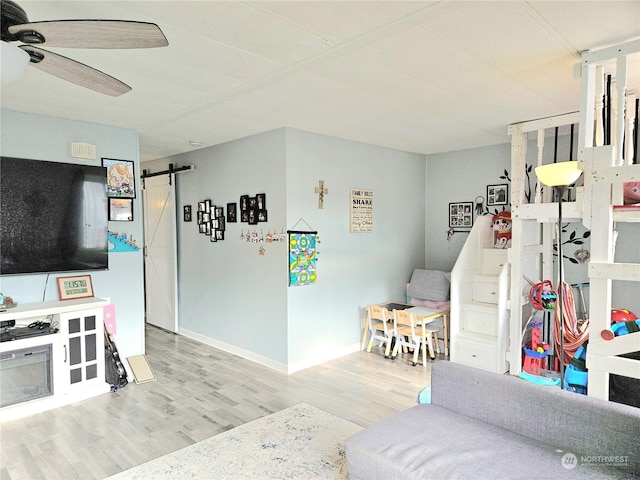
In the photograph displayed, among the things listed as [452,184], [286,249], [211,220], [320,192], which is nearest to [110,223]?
[211,220]

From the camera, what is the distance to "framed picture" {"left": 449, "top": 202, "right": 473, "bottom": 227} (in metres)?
5.38

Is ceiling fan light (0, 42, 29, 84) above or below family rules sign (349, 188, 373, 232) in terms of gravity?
above

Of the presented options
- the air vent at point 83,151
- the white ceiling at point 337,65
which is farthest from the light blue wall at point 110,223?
the white ceiling at point 337,65

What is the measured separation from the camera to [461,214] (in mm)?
5461

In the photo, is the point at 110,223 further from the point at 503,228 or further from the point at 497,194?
the point at 497,194

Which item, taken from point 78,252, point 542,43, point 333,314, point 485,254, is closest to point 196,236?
point 78,252

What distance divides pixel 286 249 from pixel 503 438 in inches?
103

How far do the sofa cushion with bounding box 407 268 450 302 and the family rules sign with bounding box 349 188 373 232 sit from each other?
2.80 ft

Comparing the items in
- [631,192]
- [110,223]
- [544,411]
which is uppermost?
[631,192]

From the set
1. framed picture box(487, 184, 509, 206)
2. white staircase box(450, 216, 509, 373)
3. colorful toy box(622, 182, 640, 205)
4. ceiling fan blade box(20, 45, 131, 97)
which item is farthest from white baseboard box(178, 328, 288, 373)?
colorful toy box(622, 182, 640, 205)

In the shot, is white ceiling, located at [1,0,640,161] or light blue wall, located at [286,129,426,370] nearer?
white ceiling, located at [1,0,640,161]


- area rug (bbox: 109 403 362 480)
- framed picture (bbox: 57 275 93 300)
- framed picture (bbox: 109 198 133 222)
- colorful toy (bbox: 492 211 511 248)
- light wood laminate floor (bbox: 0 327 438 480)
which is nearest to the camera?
area rug (bbox: 109 403 362 480)

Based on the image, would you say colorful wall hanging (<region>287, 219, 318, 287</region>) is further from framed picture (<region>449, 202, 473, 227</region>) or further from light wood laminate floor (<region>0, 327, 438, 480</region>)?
framed picture (<region>449, 202, 473, 227</region>)

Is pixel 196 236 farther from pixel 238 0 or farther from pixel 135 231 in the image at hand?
pixel 238 0
